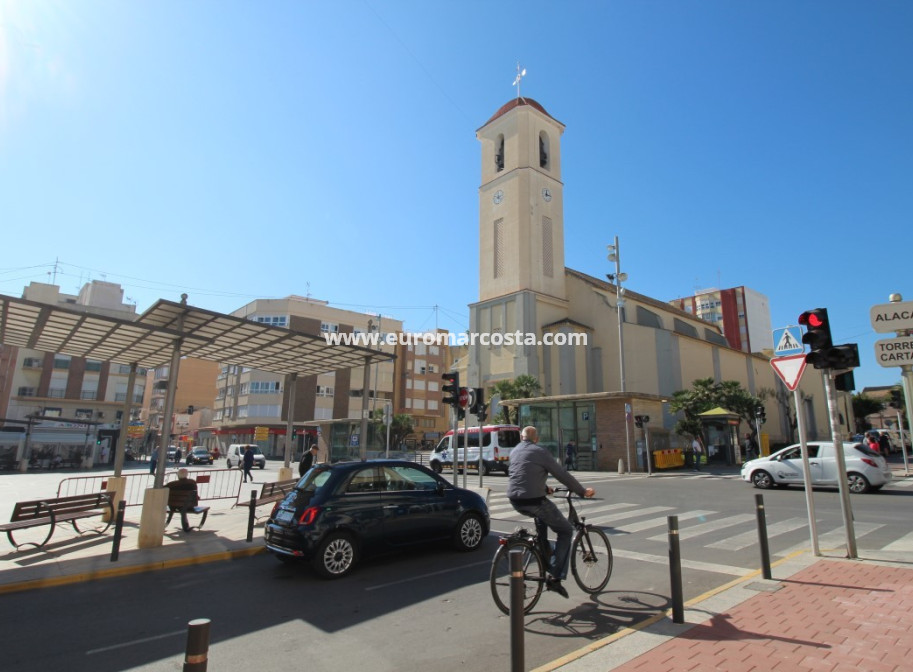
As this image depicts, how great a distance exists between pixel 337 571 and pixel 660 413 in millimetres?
24624

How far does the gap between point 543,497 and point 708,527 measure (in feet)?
20.2

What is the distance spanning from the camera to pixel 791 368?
24.5 ft

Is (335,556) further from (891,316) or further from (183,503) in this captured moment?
(891,316)

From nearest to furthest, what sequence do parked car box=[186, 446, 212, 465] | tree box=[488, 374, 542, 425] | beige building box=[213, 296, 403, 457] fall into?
tree box=[488, 374, 542, 425], parked car box=[186, 446, 212, 465], beige building box=[213, 296, 403, 457]

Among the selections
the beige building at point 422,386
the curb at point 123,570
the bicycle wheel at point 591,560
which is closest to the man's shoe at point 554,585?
the bicycle wheel at point 591,560

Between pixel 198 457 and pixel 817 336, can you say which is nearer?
pixel 817 336

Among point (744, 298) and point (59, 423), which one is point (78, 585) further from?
point (744, 298)

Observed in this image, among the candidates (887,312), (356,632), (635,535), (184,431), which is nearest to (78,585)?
(356,632)

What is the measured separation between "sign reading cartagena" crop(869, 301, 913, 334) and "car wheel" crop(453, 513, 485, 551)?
19.9 feet

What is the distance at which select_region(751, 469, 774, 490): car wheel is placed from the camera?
53.7ft

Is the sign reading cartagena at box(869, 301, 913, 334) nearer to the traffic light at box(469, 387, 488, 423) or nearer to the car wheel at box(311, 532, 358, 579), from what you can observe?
the car wheel at box(311, 532, 358, 579)

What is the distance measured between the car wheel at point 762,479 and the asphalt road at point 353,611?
7730 millimetres

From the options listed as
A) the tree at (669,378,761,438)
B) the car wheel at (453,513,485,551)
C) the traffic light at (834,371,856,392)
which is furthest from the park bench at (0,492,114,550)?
the tree at (669,378,761,438)

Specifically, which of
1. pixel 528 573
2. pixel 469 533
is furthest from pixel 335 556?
pixel 528 573
